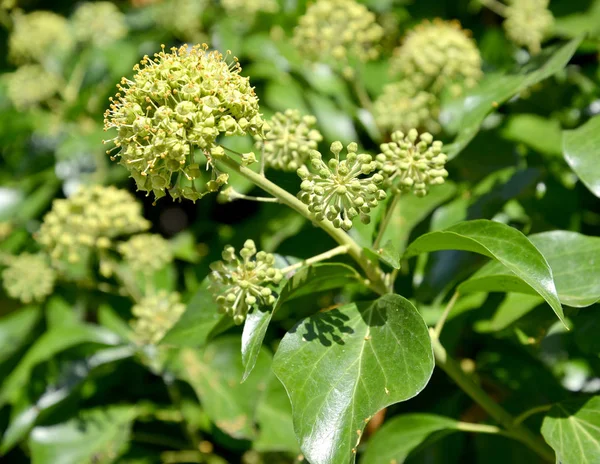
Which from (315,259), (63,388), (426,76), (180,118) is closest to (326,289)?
(315,259)

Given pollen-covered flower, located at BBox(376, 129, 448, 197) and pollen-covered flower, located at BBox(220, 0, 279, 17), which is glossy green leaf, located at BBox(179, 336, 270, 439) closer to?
pollen-covered flower, located at BBox(376, 129, 448, 197)

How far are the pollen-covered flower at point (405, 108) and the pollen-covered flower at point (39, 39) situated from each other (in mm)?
2064

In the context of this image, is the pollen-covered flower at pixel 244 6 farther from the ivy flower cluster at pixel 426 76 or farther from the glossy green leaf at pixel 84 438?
the glossy green leaf at pixel 84 438

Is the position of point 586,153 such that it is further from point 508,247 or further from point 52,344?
point 52,344

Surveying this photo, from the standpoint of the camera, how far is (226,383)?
2.46 m

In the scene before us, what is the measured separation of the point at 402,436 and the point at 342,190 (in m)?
0.98

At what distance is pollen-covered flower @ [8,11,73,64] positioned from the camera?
356 cm

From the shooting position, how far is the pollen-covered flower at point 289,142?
1.68 m

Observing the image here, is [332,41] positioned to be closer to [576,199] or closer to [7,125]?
[576,199]

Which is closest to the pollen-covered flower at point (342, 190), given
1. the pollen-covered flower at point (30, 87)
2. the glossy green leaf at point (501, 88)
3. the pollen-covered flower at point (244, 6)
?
the glossy green leaf at point (501, 88)

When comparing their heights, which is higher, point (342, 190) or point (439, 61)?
point (342, 190)

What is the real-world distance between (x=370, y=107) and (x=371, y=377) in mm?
1731

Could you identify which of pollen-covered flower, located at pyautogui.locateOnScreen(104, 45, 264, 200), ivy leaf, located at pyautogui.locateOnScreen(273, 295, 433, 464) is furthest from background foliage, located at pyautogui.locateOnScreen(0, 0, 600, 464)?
pollen-covered flower, located at pyautogui.locateOnScreen(104, 45, 264, 200)

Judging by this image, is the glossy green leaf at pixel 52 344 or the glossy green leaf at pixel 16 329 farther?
the glossy green leaf at pixel 16 329
